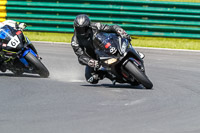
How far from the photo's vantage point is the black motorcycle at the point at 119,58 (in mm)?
7391

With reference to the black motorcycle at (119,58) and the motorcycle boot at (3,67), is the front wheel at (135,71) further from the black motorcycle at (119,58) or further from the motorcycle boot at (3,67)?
the motorcycle boot at (3,67)

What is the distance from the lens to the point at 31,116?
5703 mm

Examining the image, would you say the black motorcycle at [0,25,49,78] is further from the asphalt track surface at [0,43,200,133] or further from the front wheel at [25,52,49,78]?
the asphalt track surface at [0,43,200,133]

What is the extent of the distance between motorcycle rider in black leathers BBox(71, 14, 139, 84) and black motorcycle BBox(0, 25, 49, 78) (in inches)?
50.4

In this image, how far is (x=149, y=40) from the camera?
16.2 metres

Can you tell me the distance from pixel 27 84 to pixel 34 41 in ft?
24.4

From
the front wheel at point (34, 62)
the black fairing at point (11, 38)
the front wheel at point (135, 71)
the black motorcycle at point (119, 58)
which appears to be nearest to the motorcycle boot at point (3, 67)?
the black fairing at point (11, 38)

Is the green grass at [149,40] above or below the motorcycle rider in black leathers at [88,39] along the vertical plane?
below

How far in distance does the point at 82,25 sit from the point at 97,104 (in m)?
1.70

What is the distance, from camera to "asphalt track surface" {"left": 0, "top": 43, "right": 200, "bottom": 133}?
17.0 ft

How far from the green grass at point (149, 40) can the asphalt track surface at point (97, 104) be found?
397 centimetres

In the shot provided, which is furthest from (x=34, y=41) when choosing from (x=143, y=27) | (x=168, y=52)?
(x=168, y=52)

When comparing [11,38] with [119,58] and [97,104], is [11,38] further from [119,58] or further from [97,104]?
[97,104]

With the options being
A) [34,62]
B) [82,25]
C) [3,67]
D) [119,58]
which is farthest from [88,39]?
[3,67]
